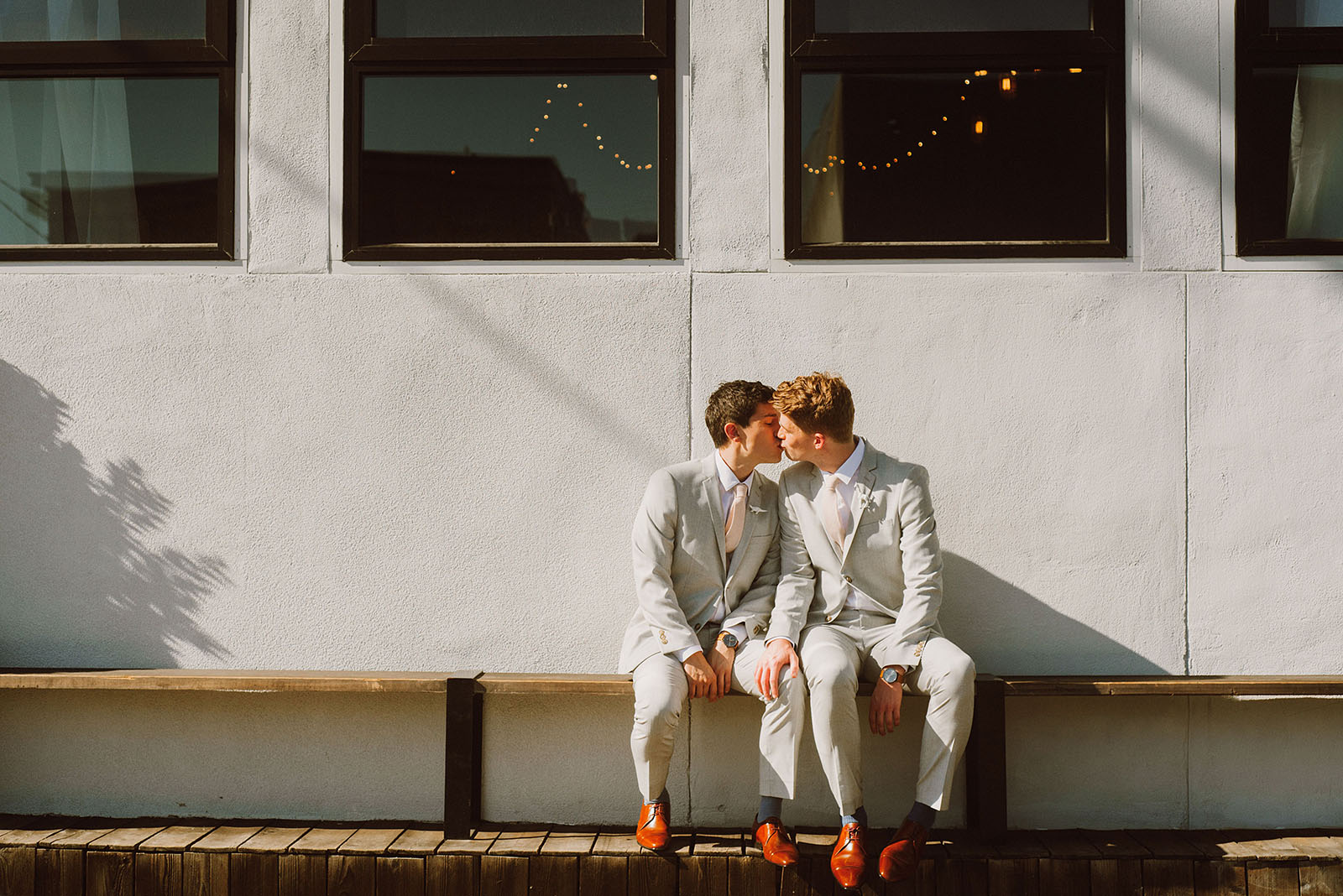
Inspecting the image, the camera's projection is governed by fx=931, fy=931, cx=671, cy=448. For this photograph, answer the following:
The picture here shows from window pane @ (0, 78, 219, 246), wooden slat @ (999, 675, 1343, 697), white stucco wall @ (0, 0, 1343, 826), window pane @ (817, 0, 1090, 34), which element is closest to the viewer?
wooden slat @ (999, 675, 1343, 697)

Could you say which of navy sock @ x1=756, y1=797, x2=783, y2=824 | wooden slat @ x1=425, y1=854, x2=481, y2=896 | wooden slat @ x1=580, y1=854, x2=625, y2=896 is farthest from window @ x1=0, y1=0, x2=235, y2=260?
navy sock @ x1=756, y1=797, x2=783, y2=824

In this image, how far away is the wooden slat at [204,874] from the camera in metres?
3.28

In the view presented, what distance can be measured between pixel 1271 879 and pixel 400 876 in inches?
118

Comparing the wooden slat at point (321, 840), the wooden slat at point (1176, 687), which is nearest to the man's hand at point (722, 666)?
the wooden slat at point (1176, 687)

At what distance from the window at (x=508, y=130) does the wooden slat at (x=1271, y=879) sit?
10.1 ft

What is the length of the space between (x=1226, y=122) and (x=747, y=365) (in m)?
2.05

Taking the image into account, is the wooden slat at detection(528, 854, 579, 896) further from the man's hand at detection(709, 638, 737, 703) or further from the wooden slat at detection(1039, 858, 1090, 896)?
the wooden slat at detection(1039, 858, 1090, 896)

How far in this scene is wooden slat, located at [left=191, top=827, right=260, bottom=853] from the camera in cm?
329

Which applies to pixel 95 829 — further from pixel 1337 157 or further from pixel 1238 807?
pixel 1337 157

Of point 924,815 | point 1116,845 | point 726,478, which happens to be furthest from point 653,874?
point 1116,845

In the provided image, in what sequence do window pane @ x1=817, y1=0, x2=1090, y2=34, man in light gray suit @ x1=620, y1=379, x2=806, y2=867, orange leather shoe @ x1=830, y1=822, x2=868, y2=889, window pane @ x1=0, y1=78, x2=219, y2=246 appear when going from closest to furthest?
orange leather shoe @ x1=830, y1=822, x2=868, y2=889, man in light gray suit @ x1=620, y1=379, x2=806, y2=867, window pane @ x1=817, y1=0, x2=1090, y2=34, window pane @ x1=0, y1=78, x2=219, y2=246

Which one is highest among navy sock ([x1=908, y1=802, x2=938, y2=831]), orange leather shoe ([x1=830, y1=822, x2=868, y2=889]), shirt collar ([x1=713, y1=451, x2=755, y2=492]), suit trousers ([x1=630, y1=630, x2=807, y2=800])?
shirt collar ([x1=713, y1=451, x2=755, y2=492])

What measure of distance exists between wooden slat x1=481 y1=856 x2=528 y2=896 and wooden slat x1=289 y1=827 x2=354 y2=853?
1.77ft

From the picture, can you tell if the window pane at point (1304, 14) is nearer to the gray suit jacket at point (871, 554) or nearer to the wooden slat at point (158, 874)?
the gray suit jacket at point (871, 554)
